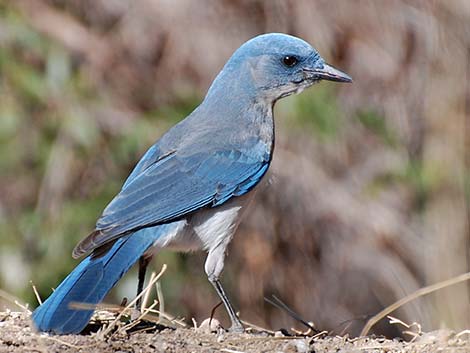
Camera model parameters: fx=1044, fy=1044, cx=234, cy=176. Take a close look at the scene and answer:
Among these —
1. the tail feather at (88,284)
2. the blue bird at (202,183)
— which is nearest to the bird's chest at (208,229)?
the blue bird at (202,183)

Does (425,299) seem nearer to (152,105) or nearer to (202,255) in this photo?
(202,255)

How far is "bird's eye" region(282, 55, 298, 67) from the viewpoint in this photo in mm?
6027

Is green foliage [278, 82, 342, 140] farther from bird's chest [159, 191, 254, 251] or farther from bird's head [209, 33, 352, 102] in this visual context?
bird's chest [159, 191, 254, 251]

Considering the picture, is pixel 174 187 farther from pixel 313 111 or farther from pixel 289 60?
pixel 313 111

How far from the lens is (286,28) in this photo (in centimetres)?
828

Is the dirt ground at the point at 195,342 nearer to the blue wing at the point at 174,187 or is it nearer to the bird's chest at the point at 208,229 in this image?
the blue wing at the point at 174,187

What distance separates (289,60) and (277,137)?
2.16m

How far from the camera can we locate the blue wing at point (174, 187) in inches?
197

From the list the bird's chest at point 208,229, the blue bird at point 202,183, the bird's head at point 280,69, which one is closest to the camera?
the blue bird at point 202,183

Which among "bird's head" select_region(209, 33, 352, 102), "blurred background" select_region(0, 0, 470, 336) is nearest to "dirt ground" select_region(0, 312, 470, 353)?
"bird's head" select_region(209, 33, 352, 102)

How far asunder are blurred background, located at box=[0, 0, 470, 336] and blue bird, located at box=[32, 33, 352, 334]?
1.37m

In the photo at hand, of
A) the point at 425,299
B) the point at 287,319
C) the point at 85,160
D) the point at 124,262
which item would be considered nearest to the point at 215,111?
the point at 124,262

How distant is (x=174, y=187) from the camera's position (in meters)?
5.40

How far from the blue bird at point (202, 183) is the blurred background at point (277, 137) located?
1.37 meters
